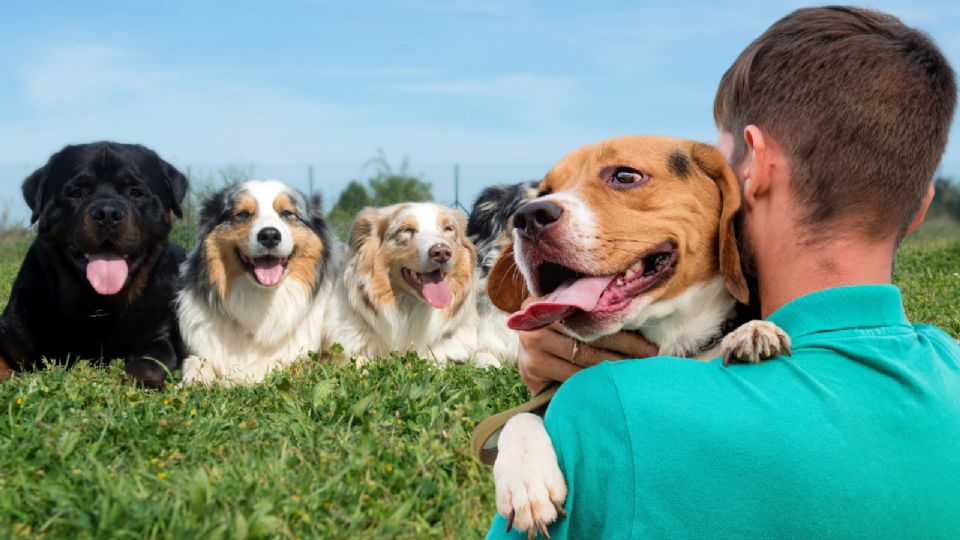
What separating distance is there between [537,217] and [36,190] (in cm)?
491

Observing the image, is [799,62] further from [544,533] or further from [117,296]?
[117,296]

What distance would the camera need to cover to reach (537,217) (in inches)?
110

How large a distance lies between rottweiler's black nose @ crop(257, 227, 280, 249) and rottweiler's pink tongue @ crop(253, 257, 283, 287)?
27 centimetres

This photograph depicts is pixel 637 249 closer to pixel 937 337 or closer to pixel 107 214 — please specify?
pixel 937 337

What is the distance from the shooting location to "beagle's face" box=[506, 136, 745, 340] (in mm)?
2791

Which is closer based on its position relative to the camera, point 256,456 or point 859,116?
point 859,116

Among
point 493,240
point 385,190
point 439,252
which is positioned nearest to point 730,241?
point 439,252

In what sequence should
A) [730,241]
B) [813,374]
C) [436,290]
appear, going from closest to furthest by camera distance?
1. [813,374]
2. [730,241]
3. [436,290]

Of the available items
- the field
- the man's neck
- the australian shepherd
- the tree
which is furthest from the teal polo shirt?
the tree

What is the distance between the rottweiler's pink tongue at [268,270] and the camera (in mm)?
6934

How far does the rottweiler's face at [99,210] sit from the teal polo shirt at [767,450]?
482 cm

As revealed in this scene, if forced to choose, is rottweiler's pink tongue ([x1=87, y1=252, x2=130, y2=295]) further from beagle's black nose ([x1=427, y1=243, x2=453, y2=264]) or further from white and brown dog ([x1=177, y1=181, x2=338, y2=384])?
beagle's black nose ([x1=427, y1=243, x2=453, y2=264])

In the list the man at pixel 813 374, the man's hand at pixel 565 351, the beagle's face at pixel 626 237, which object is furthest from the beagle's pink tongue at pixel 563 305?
the man at pixel 813 374

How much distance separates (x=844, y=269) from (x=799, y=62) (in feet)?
1.87
